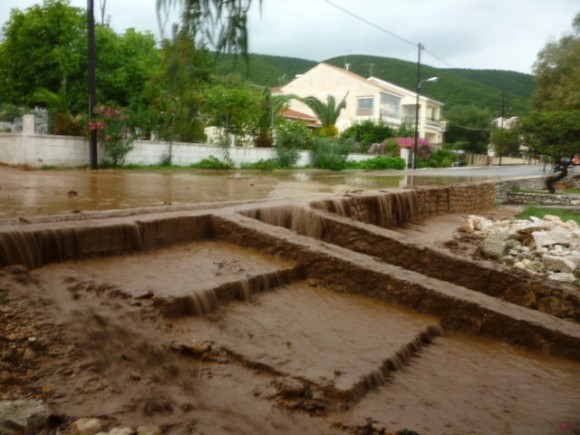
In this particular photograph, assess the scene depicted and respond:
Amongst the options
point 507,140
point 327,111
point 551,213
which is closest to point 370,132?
point 327,111

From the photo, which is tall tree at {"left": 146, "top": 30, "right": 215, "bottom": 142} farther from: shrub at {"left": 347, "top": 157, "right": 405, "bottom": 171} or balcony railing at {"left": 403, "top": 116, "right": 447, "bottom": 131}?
balcony railing at {"left": 403, "top": 116, "right": 447, "bottom": 131}

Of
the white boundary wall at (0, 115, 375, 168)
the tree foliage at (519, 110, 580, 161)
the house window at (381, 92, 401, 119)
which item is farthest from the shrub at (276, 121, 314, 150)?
the house window at (381, 92, 401, 119)

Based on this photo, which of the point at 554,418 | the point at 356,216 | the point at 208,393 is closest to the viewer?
the point at 208,393

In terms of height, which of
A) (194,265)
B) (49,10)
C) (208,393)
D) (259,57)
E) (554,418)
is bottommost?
(554,418)

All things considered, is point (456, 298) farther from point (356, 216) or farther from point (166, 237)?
point (356, 216)

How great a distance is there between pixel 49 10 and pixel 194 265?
20653 mm

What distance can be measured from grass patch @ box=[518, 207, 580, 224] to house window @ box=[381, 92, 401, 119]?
32.1 meters

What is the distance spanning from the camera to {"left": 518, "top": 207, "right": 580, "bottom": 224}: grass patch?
14597mm

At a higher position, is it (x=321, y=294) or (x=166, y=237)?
(x=166, y=237)

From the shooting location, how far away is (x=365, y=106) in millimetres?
47312

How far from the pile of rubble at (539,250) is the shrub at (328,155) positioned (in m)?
15.6

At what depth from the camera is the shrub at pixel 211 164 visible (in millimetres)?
20188

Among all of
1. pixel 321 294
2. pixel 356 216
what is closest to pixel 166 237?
pixel 321 294

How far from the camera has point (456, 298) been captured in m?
4.96
